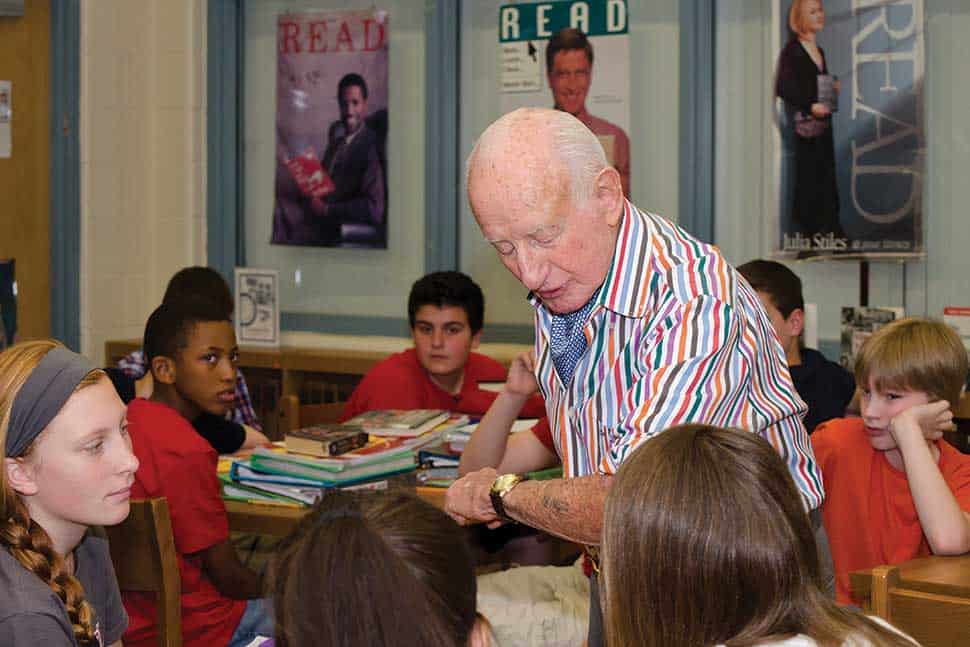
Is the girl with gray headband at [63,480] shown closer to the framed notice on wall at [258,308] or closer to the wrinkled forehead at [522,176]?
the wrinkled forehead at [522,176]

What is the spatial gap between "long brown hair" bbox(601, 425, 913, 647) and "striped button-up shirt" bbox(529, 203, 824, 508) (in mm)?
337

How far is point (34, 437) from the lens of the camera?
7.22 ft

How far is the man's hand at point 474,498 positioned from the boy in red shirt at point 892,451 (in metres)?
0.97

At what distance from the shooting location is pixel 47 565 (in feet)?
6.92

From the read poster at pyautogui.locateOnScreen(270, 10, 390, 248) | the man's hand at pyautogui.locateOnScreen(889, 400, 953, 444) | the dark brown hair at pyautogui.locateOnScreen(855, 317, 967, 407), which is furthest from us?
the read poster at pyautogui.locateOnScreen(270, 10, 390, 248)

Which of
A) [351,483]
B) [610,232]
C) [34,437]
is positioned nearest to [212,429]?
[351,483]

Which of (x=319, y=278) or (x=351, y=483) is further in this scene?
(x=319, y=278)

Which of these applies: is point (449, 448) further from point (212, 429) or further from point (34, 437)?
point (34, 437)

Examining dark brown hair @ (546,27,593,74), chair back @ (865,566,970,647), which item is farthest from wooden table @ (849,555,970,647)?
dark brown hair @ (546,27,593,74)

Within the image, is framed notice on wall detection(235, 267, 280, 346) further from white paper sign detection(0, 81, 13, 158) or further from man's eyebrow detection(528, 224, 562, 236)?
man's eyebrow detection(528, 224, 562, 236)

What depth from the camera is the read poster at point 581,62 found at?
16.3 feet

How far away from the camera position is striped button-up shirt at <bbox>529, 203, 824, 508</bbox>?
6.18 feet

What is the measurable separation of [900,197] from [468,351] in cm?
157

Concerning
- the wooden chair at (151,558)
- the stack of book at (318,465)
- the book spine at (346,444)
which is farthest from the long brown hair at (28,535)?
the book spine at (346,444)
